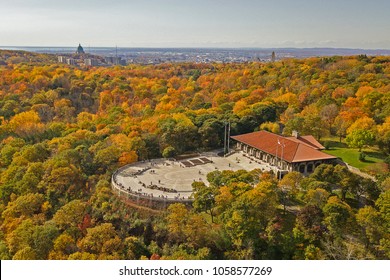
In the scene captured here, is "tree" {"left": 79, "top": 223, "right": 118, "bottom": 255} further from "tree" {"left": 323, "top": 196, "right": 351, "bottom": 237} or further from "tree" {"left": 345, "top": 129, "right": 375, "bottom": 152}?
"tree" {"left": 345, "top": 129, "right": 375, "bottom": 152}

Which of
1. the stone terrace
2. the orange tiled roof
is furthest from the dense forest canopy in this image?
the orange tiled roof

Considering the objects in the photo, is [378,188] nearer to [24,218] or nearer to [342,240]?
[342,240]

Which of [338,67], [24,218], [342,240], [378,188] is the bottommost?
[24,218]

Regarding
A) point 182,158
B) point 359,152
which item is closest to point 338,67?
point 359,152

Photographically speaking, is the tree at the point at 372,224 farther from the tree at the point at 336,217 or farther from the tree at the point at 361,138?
the tree at the point at 361,138

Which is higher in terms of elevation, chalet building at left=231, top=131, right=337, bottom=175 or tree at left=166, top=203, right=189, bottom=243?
chalet building at left=231, top=131, right=337, bottom=175

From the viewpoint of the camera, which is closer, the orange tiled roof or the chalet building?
the chalet building
